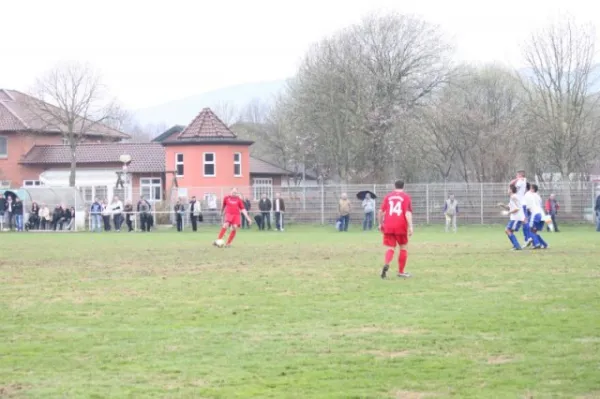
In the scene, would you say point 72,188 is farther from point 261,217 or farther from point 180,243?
point 180,243

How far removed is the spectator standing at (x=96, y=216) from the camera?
49009mm

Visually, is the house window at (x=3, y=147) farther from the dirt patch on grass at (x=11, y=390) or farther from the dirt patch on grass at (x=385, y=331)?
the dirt patch on grass at (x=11, y=390)

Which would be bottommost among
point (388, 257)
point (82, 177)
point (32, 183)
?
point (388, 257)

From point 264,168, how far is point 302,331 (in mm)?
67851

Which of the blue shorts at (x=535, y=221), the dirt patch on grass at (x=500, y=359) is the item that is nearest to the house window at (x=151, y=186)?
the blue shorts at (x=535, y=221)

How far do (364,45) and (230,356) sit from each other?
57.7 metres

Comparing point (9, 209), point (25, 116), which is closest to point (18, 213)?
point (9, 209)

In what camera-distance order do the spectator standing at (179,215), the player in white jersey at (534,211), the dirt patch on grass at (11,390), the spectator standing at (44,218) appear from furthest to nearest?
the spectator standing at (44,218), the spectator standing at (179,215), the player in white jersey at (534,211), the dirt patch on grass at (11,390)

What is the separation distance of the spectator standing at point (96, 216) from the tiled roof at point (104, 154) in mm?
23650

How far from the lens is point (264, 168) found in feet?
261

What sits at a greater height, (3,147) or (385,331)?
(3,147)

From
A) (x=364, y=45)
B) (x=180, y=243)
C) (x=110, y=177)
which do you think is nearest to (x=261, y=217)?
(x=180, y=243)

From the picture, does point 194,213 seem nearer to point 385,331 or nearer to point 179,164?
point 179,164

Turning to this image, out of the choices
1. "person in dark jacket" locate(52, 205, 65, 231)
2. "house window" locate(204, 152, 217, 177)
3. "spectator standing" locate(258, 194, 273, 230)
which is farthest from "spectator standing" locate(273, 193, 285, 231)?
"house window" locate(204, 152, 217, 177)
